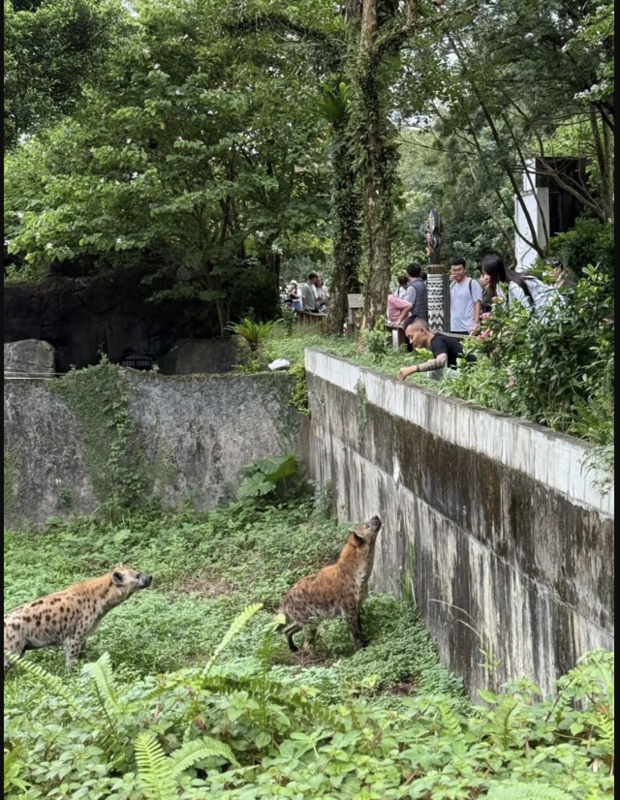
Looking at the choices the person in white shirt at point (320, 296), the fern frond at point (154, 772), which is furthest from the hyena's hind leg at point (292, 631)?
the person in white shirt at point (320, 296)

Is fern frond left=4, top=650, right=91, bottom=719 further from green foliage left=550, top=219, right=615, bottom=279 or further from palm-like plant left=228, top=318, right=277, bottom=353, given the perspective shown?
palm-like plant left=228, top=318, right=277, bottom=353

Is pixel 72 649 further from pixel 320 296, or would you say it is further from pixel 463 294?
pixel 320 296

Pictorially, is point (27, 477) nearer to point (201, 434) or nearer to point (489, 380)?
point (201, 434)

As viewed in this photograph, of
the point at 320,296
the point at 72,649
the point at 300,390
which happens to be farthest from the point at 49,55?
the point at 72,649

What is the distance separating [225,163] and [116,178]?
2117 mm

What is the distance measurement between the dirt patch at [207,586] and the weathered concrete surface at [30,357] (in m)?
11.8

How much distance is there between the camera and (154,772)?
11.6 feet

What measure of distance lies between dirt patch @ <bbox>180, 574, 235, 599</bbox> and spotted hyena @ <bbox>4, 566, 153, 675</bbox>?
6.41 ft

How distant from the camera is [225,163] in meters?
20.9

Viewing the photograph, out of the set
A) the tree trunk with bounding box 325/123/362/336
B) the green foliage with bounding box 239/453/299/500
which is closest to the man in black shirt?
the green foliage with bounding box 239/453/299/500

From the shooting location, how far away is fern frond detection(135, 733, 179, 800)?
3.50m

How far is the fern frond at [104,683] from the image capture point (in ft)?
14.1

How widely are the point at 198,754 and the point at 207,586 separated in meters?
7.67

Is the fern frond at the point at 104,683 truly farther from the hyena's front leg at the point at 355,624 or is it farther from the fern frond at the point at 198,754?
the hyena's front leg at the point at 355,624
